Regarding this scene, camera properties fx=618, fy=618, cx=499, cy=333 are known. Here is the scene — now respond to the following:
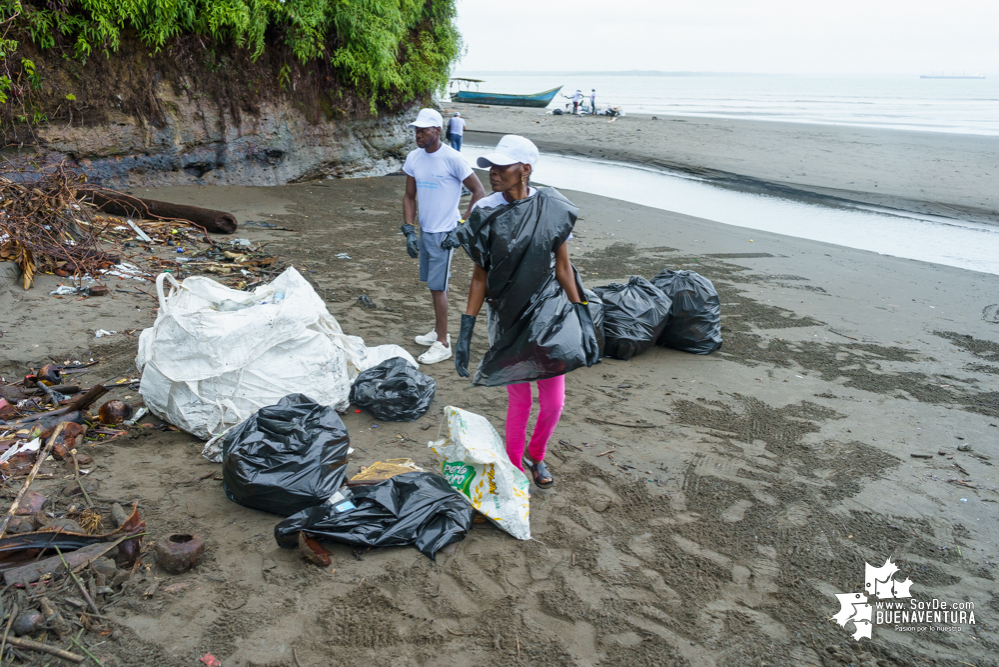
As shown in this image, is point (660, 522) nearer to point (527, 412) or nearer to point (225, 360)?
point (527, 412)

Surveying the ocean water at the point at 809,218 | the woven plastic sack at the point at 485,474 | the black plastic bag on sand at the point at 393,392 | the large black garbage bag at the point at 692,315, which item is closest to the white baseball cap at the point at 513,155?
the woven plastic sack at the point at 485,474

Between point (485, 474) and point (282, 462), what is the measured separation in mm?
909

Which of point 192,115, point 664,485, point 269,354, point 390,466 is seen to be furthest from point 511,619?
point 192,115

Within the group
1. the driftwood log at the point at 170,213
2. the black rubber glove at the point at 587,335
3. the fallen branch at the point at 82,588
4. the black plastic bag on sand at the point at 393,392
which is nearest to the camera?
the fallen branch at the point at 82,588

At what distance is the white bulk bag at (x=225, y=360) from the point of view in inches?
128

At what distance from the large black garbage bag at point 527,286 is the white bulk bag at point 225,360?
46.4 inches

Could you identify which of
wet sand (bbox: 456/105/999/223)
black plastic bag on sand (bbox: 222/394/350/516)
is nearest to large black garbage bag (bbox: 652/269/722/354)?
black plastic bag on sand (bbox: 222/394/350/516)

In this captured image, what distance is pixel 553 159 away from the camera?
63.4ft

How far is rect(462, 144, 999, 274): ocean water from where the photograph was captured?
9.50 metres

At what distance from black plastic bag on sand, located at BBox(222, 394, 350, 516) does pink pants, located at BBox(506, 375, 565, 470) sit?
0.82m

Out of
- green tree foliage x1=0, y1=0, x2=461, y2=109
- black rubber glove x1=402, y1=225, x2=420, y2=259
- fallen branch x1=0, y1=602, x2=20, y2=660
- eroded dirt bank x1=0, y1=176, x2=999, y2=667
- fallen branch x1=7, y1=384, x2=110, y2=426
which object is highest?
green tree foliage x1=0, y1=0, x2=461, y2=109

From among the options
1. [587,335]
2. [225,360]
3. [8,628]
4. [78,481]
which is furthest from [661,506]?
[78,481]

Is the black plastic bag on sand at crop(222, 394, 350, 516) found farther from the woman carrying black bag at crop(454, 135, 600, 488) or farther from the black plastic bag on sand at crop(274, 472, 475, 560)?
the woman carrying black bag at crop(454, 135, 600, 488)

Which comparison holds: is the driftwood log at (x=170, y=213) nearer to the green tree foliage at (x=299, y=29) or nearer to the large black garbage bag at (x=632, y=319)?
the green tree foliage at (x=299, y=29)
